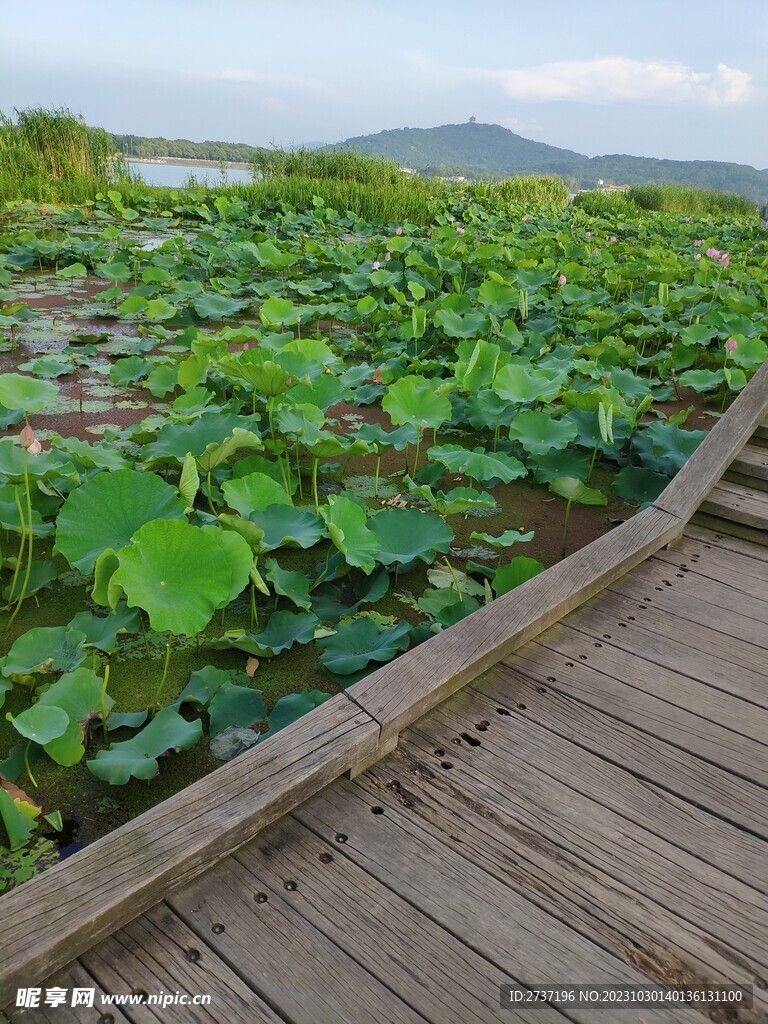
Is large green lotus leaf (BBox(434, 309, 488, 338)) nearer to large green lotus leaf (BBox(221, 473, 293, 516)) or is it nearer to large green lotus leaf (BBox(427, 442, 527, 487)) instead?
large green lotus leaf (BBox(427, 442, 527, 487))

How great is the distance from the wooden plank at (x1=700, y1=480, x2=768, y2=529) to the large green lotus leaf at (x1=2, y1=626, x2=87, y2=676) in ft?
5.50

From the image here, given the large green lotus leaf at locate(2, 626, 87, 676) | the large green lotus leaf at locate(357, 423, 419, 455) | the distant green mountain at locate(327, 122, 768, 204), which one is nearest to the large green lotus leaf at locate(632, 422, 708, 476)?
the large green lotus leaf at locate(357, 423, 419, 455)

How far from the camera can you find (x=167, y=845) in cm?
89

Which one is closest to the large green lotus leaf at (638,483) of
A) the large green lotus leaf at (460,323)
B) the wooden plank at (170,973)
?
the large green lotus leaf at (460,323)

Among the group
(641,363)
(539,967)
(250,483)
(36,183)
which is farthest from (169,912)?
(36,183)

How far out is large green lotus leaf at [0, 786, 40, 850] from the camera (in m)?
1.07

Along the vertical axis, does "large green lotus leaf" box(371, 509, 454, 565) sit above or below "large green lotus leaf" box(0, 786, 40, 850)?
above

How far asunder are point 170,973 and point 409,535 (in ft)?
3.74

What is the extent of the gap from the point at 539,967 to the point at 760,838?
16.1 inches

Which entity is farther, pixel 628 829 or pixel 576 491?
pixel 576 491

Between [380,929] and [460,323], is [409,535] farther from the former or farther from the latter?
[460,323]

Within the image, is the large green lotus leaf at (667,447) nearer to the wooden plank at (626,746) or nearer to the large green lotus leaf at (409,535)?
the large green lotus leaf at (409,535)

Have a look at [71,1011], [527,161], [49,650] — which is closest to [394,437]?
[49,650]

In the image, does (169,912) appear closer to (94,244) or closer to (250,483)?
(250,483)
